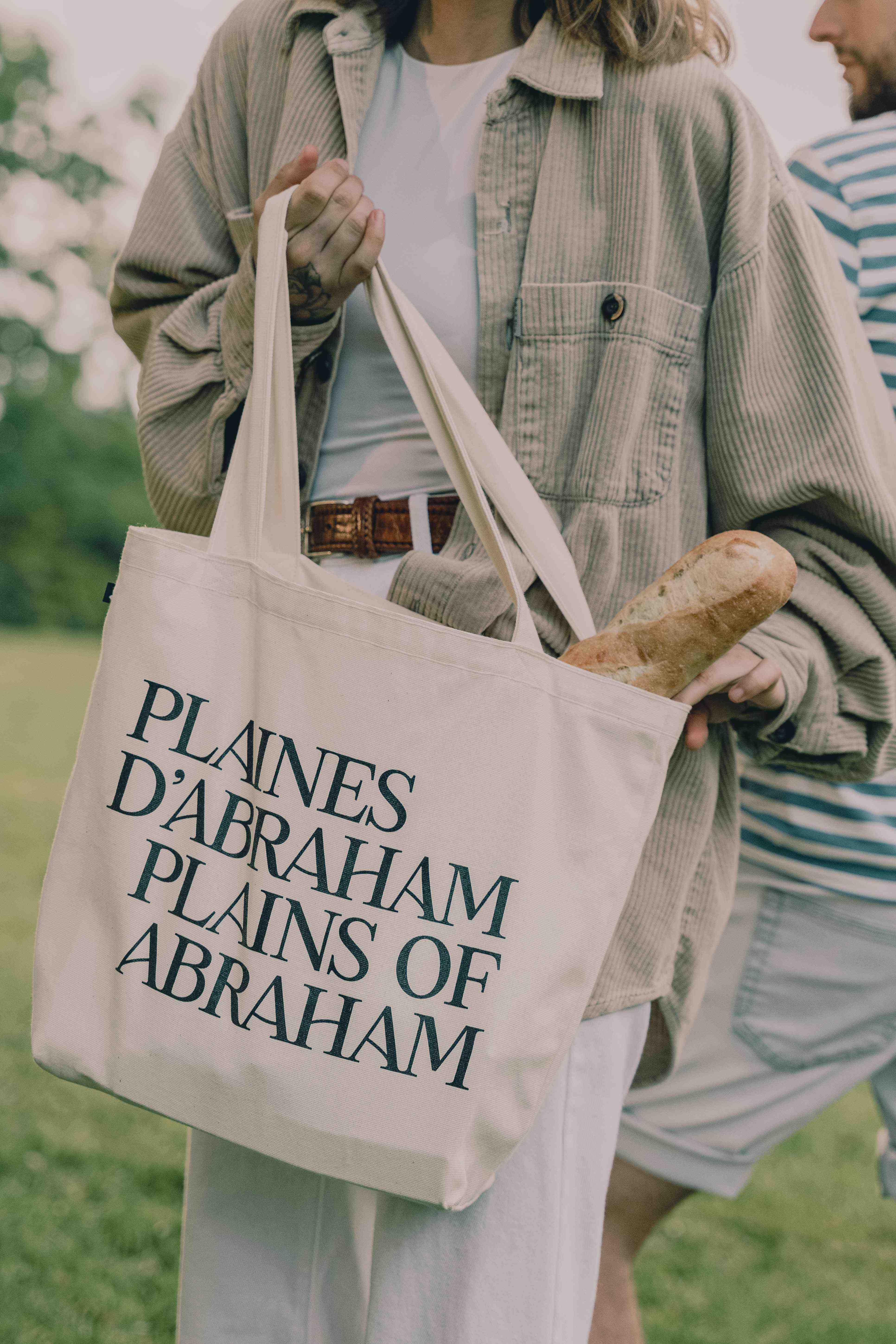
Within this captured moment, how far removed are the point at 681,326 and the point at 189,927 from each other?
73cm

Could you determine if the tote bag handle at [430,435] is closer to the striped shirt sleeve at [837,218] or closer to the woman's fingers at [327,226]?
the woman's fingers at [327,226]

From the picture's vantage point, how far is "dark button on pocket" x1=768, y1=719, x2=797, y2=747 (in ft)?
3.97

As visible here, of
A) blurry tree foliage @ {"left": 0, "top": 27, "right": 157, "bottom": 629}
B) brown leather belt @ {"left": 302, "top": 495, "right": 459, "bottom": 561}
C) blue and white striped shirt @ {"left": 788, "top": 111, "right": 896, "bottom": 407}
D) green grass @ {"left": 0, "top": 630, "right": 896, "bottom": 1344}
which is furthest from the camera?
blurry tree foliage @ {"left": 0, "top": 27, "right": 157, "bottom": 629}

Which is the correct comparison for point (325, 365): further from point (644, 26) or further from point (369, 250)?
point (644, 26)

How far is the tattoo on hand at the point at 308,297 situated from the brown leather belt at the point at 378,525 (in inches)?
7.3

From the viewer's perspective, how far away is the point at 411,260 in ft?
3.99

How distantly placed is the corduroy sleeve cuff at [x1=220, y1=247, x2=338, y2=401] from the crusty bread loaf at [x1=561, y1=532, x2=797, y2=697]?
0.42 m

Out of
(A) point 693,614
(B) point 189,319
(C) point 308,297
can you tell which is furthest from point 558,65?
(A) point 693,614

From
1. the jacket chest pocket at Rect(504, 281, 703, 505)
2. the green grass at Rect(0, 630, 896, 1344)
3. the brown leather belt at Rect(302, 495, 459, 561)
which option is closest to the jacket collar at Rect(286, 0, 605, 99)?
the jacket chest pocket at Rect(504, 281, 703, 505)

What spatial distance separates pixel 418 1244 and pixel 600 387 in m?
0.82

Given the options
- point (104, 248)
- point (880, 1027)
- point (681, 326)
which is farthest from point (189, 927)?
point (104, 248)

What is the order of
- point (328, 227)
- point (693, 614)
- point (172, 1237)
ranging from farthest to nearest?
point (172, 1237), point (328, 227), point (693, 614)

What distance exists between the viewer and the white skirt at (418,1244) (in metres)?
1.09

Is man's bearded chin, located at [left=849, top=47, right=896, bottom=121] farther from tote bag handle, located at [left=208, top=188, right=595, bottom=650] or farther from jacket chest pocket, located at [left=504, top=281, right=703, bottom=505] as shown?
tote bag handle, located at [left=208, top=188, right=595, bottom=650]
